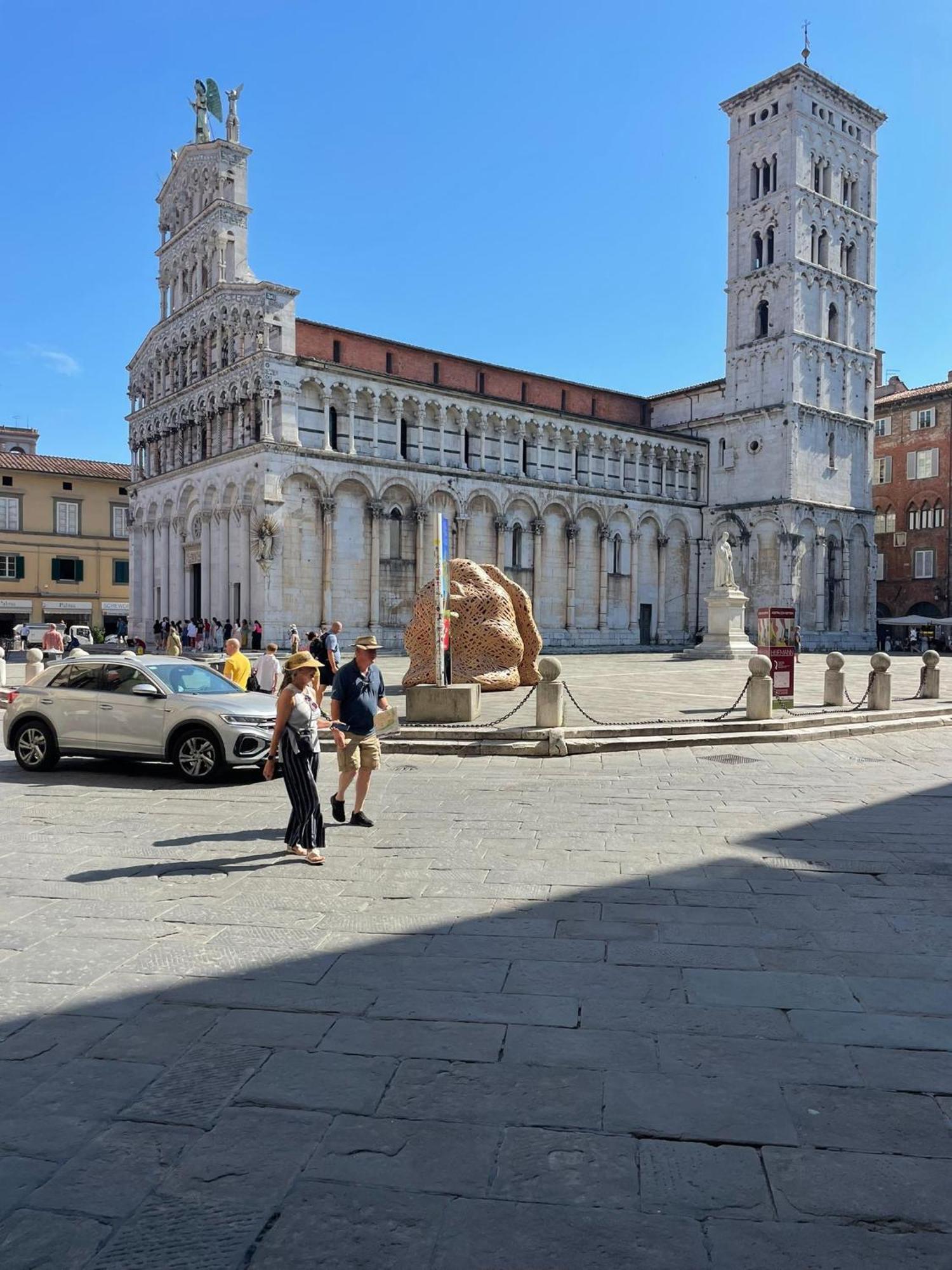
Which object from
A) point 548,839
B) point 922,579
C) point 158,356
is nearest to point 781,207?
point 922,579

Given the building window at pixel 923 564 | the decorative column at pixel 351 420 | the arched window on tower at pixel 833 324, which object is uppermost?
the arched window on tower at pixel 833 324

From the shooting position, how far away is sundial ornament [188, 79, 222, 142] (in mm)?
41469

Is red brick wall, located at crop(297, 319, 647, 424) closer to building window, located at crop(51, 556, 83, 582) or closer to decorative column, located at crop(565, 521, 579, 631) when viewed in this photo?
decorative column, located at crop(565, 521, 579, 631)

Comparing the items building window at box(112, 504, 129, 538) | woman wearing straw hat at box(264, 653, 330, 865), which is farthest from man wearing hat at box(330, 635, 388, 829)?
building window at box(112, 504, 129, 538)

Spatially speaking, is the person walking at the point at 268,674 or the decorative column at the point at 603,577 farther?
the decorative column at the point at 603,577

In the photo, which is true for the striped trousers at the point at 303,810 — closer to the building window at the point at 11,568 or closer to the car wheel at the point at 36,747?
the car wheel at the point at 36,747

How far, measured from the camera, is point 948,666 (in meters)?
32.4

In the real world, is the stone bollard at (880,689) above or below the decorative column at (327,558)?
below

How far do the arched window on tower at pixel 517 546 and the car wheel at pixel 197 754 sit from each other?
34.7 meters

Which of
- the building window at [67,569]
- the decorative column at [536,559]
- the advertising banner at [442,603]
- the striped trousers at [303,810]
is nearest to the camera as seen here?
the striped trousers at [303,810]

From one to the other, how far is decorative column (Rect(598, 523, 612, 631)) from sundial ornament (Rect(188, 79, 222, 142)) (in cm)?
2607

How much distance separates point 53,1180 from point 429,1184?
46.9 inches

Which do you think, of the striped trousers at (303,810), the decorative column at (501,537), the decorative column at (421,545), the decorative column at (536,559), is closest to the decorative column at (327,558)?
the decorative column at (421,545)

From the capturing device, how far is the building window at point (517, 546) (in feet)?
146
